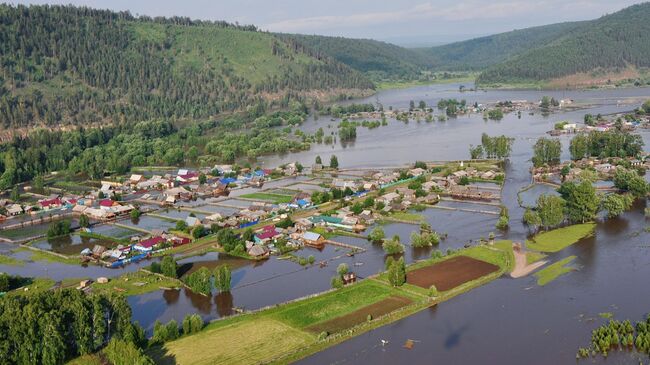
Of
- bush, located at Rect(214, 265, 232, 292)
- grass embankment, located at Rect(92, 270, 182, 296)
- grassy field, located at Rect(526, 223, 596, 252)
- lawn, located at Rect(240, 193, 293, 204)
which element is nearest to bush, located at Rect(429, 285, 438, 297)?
grassy field, located at Rect(526, 223, 596, 252)

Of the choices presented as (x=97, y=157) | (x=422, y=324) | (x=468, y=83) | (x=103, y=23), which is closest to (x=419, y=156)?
(x=97, y=157)

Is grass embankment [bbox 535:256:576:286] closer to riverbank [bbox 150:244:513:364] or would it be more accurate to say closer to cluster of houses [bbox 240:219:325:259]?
riverbank [bbox 150:244:513:364]

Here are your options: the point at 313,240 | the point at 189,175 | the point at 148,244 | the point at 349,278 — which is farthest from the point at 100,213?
the point at 349,278

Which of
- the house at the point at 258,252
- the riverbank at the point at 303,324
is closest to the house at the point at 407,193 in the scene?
the house at the point at 258,252

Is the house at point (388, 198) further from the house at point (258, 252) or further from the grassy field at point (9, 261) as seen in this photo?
the grassy field at point (9, 261)

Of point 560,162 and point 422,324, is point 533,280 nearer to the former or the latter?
point 422,324
